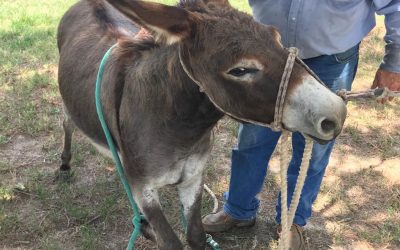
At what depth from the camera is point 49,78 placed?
4.96 m

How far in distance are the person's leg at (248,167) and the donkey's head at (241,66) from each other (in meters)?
0.91

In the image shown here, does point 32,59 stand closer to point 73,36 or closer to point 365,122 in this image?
point 73,36

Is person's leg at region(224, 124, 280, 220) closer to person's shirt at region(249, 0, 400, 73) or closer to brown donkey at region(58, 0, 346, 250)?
brown donkey at region(58, 0, 346, 250)

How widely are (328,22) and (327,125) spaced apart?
0.89m

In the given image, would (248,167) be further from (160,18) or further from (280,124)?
(160,18)

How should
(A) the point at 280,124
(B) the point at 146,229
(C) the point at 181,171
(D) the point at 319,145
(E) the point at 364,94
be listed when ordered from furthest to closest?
1. (D) the point at 319,145
2. (B) the point at 146,229
3. (C) the point at 181,171
4. (E) the point at 364,94
5. (A) the point at 280,124

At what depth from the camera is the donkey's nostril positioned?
1.69 m

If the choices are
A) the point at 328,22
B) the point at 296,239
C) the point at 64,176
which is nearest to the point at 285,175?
the point at 328,22

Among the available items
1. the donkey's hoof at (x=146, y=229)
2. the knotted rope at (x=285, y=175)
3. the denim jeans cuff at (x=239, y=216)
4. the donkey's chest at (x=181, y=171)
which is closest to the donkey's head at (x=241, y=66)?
the knotted rope at (x=285, y=175)

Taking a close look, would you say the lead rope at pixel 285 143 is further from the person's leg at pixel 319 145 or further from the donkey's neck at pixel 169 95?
the person's leg at pixel 319 145

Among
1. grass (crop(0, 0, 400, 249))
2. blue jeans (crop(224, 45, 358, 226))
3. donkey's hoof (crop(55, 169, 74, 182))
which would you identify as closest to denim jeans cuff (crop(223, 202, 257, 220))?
blue jeans (crop(224, 45, 358, 226))

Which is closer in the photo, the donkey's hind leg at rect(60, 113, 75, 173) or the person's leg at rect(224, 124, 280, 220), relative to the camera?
the person's leg at rect(224, 124, 280, 220)

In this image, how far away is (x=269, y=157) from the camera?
9.82 feet

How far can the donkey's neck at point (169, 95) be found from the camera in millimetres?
2074
